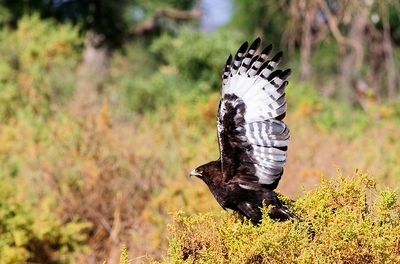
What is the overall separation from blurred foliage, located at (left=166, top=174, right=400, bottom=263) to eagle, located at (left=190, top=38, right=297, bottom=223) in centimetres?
Result: 42

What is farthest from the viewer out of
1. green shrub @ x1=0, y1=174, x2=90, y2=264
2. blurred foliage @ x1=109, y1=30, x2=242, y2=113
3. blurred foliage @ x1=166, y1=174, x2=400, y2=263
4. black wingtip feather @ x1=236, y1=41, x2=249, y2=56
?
blurred foliage @ x1=109, y1=30, x2=242, y2=113

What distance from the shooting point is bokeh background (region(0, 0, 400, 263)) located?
812 cm

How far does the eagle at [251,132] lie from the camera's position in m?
4.89

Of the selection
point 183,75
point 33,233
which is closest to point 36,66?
point 183,75

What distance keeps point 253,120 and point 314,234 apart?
0.92 meters

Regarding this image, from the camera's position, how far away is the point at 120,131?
10.4m

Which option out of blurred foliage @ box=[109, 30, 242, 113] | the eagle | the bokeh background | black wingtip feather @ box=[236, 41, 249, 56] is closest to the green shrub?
the bokeh background

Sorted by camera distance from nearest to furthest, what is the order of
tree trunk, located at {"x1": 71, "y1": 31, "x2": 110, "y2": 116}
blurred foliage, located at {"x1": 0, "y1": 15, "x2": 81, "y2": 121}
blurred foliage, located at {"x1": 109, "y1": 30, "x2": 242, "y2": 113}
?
tree trunk, located at {"x1": 71, "y1": 31, "x2": 110, "y2": 116}, blurred foliage, located at {"x1": 0, "y1": 15, "x2": 81, "y2": 121}, blurred foliage, located at {"x1": 109, "y1": 30, "x2": 242, "y2": 113}

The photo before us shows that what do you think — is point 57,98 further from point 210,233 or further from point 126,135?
point 210,233

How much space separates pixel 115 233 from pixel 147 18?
15.6 meters

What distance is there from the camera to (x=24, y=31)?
1705cm

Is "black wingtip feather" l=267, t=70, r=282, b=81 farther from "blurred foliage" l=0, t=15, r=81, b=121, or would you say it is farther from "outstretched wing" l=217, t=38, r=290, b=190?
"blurred foliage" l=0, t=15, r=81, b=121

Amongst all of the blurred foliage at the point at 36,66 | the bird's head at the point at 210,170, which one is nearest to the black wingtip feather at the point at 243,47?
the bird's head at the point at 210,170

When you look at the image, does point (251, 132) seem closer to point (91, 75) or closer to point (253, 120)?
point (253, 120)
